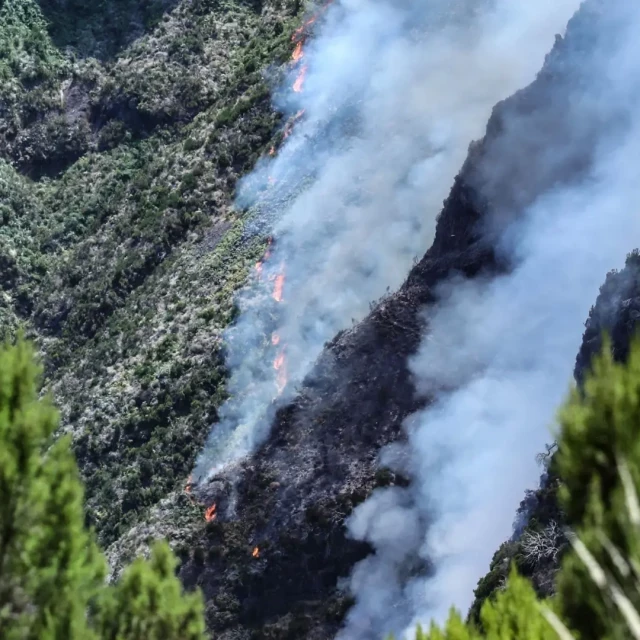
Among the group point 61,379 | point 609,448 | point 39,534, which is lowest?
point 609,448

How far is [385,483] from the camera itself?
42469 millimetres

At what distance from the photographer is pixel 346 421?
45125mm

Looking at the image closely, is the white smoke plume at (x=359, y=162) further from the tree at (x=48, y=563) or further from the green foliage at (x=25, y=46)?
the tree at (x=48, y=563)

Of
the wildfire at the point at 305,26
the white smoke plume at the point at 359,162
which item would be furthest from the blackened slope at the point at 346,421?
the wildfire at the point at 305,26

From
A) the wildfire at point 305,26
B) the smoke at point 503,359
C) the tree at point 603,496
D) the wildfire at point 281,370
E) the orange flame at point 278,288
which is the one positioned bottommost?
the tree at point 603,496

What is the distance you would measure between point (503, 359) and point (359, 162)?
19513 mm

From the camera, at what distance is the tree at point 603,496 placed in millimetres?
12211

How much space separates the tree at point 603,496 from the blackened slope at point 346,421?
91.5 ft

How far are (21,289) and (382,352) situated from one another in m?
30.4

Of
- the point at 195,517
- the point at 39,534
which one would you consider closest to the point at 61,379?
the point at 195,517

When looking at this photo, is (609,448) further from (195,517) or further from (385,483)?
(195,517)

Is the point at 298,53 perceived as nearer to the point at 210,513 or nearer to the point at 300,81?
the point at 300,81

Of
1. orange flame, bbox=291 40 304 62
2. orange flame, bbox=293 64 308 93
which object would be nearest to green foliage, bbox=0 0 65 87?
orange flame, bbox=291 40 304 62

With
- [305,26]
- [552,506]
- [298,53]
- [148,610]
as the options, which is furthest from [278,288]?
[148,610]
